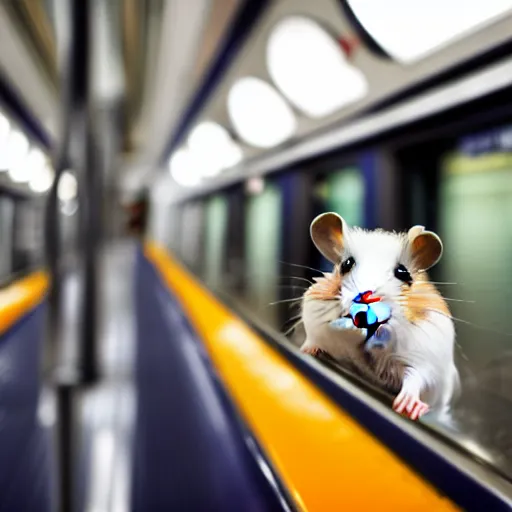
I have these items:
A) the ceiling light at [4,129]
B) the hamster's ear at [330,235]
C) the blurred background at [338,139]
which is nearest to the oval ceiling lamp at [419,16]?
the blurred background at [338,139]

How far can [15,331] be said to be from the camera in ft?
4.61

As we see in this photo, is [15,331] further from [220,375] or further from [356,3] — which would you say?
[356,3]

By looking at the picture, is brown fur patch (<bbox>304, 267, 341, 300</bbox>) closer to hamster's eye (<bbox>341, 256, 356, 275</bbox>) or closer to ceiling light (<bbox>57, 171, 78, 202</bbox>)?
hamster's eye (<bbox>341, 256, 356, 275</bbox>)

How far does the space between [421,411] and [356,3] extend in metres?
0.33

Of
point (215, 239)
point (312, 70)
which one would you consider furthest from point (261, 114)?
point (215, 239)

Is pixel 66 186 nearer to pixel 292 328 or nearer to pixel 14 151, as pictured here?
pixel 14 151

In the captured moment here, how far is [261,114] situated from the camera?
3.26 ft

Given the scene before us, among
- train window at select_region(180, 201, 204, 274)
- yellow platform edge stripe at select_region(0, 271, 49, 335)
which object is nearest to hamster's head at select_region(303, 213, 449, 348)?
yellow platform edge stripe at select_region(0, 271, 49, 335)

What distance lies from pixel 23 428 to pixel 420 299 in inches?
52.3

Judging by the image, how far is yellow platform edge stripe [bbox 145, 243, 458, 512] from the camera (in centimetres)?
60

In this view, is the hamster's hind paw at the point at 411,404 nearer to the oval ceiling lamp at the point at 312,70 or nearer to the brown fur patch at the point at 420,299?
the brown fur patch at the point at 420,299

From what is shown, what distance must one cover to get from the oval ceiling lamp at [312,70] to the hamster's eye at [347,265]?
0.58 m

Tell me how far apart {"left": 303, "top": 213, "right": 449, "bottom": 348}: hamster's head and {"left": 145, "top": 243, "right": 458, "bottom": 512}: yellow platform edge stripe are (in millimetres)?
303

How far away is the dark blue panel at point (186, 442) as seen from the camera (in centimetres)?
94
